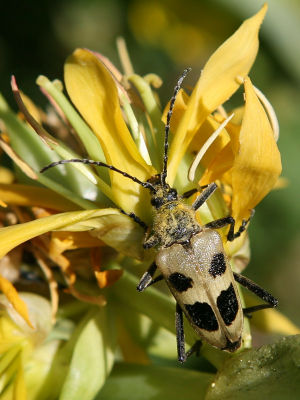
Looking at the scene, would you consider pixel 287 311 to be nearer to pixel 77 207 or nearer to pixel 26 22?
pixel 26 22


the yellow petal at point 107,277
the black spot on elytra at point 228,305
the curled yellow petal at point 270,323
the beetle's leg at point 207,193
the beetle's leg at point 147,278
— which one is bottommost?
the curled yellow petal at point 270,323

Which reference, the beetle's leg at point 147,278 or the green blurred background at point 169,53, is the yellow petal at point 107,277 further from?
the green blurred background at point 169,53

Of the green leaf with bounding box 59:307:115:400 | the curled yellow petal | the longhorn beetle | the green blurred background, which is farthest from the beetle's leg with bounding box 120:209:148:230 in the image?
the green blurred background

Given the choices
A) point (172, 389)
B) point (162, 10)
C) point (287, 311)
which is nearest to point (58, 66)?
point (162, 10)

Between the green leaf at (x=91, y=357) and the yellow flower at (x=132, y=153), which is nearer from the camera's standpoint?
the yellow flower at (x=132, y=153)

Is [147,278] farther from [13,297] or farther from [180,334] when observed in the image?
[13,297]

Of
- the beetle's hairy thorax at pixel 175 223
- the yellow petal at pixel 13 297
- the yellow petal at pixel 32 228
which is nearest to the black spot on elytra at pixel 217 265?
the beetle's hairy thorax at pixel 175 223

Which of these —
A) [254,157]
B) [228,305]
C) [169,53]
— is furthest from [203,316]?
[169,53]
